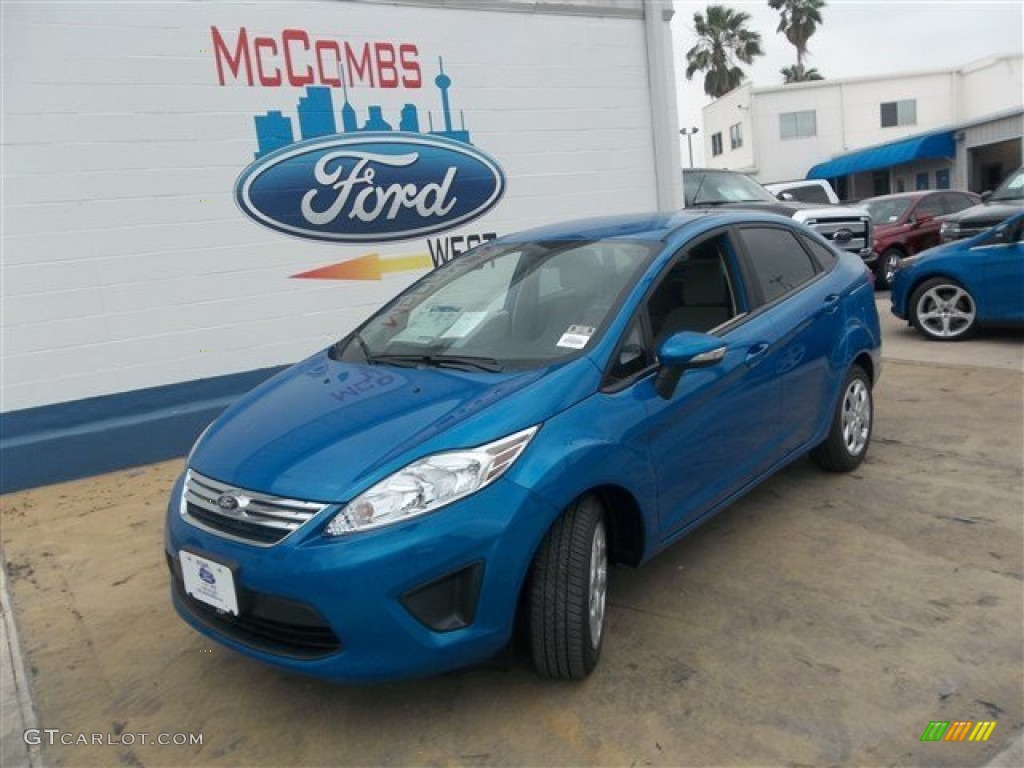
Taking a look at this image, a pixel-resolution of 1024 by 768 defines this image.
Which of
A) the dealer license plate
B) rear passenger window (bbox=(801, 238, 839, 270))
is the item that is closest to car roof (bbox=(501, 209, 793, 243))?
rear passenger window (bbox=(801, 238, 839, 270))

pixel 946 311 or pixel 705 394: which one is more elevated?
pixel 705 394

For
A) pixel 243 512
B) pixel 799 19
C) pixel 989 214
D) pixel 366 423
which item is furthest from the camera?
pixel 799 19

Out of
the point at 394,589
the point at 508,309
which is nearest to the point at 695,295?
the point at 508,309

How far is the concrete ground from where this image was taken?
→ 98.1 inches

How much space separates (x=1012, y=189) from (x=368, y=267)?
795cm

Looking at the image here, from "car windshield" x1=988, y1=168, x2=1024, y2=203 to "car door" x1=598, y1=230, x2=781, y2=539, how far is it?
772cm

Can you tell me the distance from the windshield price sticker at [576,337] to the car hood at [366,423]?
0.11 m

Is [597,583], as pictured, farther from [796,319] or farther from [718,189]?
[718,189]

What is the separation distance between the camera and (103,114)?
5.60 meters

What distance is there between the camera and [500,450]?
2486mm

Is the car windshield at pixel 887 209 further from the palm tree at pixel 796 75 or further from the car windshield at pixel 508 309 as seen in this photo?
the palm tree at pixel 796 75

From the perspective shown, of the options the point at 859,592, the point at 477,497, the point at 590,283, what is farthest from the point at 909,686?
the point at 590,283

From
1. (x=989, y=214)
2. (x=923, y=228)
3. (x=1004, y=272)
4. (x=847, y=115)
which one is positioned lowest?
(x=1004, y=272)

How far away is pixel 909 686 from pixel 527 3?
21.8 feet
